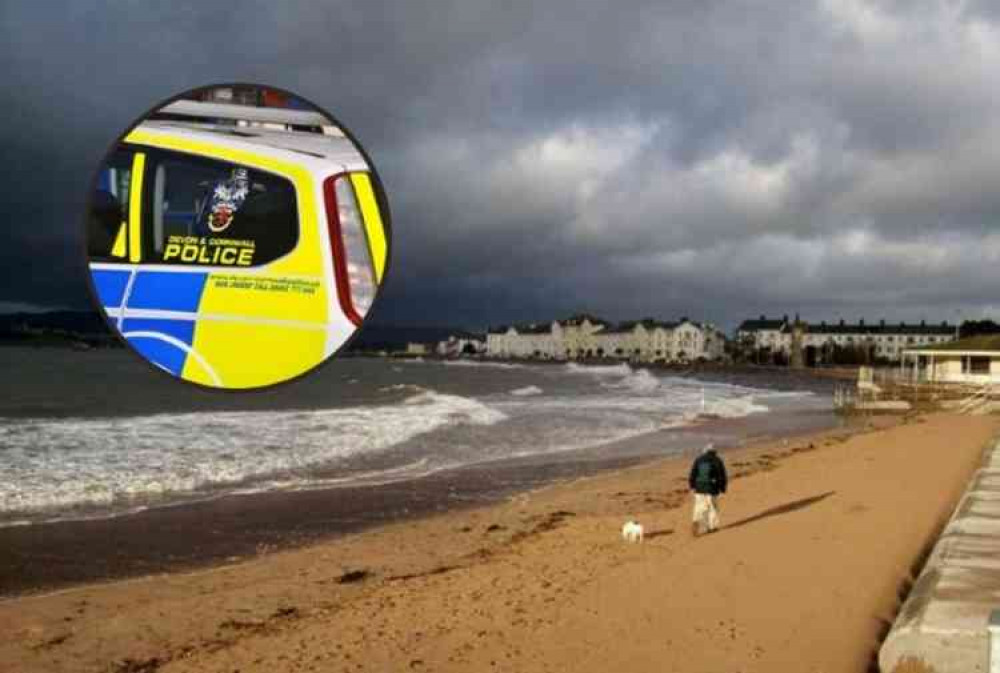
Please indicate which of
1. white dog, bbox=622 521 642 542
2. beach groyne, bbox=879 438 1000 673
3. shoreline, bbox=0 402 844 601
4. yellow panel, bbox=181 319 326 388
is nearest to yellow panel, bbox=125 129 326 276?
yellow panel, bbox=181 319 326 388

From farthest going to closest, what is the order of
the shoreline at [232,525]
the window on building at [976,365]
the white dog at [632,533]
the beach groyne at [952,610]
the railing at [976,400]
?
the window on building at [976,365], the railing at [976,400], the white dog at [632,533], the shoreline at [232,525], the beach groyne at [952,610]

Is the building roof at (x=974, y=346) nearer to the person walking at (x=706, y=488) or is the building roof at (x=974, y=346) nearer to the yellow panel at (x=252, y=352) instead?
the person walking at (x=706, y=488)

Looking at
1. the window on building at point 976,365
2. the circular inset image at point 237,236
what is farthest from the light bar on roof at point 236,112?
the window on building at point 976,365

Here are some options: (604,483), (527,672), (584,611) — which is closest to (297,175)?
(527,672)

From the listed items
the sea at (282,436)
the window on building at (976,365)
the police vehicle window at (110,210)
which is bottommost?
the sea at (282,436)

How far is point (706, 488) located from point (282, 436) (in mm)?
16048

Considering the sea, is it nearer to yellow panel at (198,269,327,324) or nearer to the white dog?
yellow panel at (198,269,327,324)

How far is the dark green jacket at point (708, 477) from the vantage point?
1217cm

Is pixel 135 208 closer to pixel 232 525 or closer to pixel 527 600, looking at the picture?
pixel 527 600

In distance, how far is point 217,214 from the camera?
152 centimetres

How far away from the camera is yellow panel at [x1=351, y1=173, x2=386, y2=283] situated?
5.18ft

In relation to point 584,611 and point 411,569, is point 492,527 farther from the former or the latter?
point 584,611

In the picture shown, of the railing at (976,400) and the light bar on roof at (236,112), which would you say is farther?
the railing at (976,400)

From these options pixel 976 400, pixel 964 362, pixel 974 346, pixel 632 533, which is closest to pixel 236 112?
pixel 632 533
